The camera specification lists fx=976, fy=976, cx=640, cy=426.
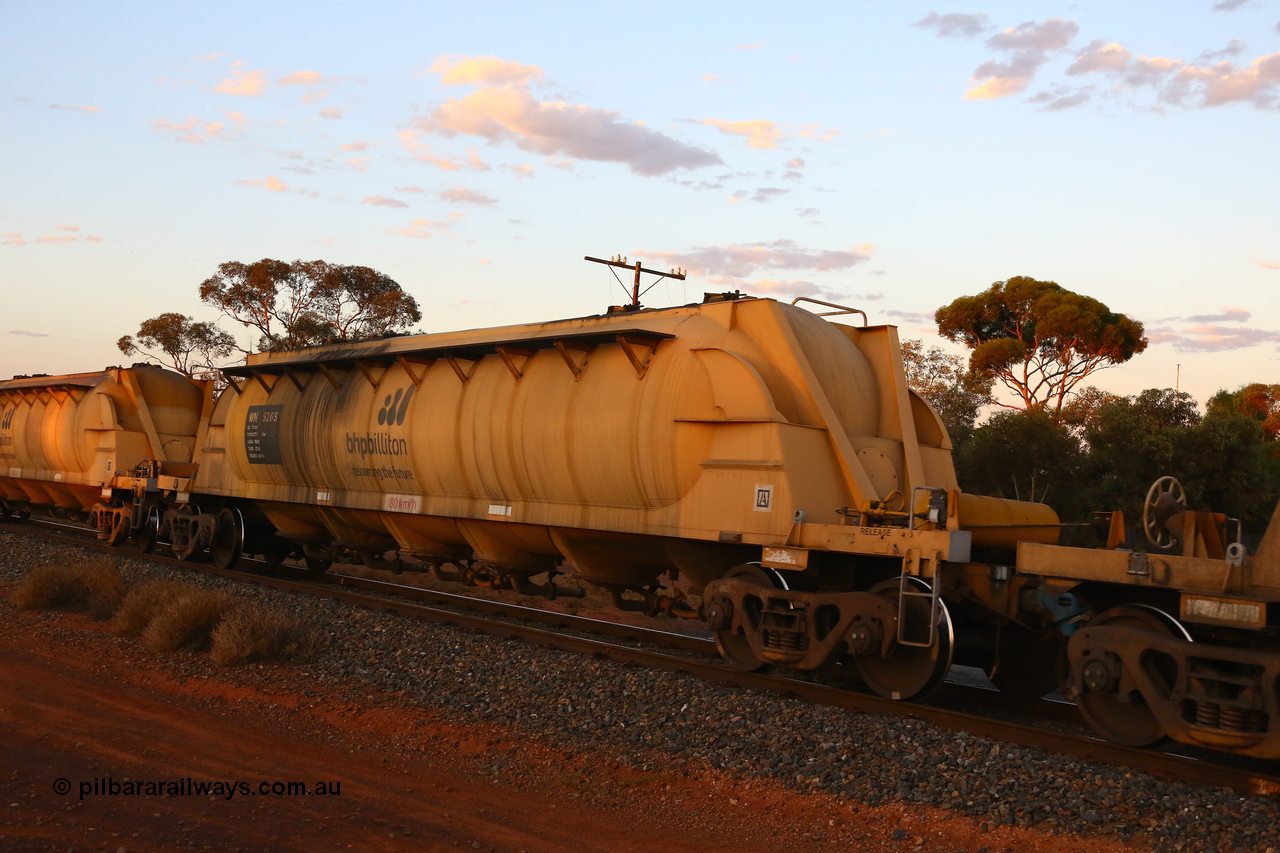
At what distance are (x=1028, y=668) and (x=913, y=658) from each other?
4.96 feet

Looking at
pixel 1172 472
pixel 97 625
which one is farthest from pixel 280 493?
pixel 1172 472

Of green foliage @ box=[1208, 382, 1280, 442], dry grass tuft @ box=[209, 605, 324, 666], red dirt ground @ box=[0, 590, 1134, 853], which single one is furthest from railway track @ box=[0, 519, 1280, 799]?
green foliage @ box=[1208, 382, 1280, 442]

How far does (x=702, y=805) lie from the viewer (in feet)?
21.2

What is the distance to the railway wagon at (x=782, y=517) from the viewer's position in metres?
6.92

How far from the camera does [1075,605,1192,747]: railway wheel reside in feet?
22.8

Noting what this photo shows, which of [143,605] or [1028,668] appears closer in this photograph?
[1028,668]

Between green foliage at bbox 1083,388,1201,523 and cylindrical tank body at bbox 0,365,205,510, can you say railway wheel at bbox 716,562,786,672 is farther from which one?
green foliage at bbox 1083,388,1201,523

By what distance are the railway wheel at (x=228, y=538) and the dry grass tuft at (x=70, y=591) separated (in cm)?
366

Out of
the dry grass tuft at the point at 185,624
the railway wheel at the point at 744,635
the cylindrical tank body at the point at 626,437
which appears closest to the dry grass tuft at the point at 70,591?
the dry grass tuft at the point at 185,624

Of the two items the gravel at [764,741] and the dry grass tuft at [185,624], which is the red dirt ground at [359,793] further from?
the dry grass tuft at [185,624]

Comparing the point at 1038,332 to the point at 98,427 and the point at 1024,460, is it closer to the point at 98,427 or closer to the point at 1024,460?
the point at 1024,460

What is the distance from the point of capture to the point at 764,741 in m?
7.60

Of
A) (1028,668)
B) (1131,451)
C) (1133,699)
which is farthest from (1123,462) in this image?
(1133,699)

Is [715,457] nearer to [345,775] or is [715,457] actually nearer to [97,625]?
[345,775]
